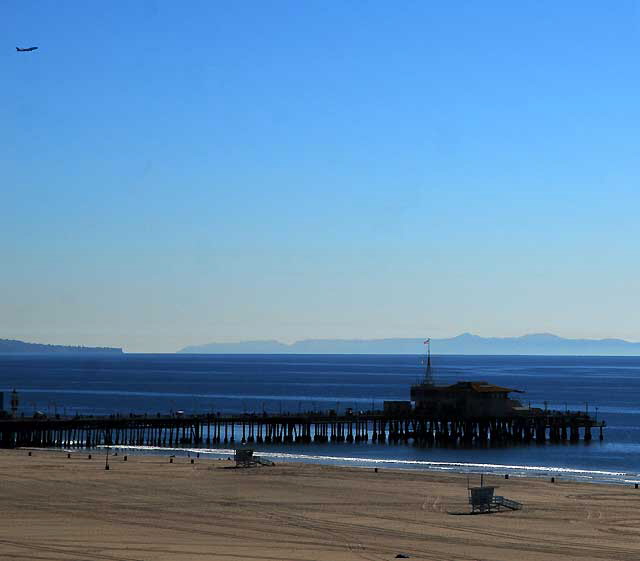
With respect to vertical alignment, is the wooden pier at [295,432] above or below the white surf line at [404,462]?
above

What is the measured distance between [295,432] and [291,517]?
61.5 metres

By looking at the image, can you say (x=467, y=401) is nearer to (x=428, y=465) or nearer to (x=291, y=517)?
(x=428, y=465)

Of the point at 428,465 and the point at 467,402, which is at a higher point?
the point at 467,402

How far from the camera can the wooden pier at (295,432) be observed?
103m

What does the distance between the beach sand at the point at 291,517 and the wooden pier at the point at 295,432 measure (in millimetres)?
27689

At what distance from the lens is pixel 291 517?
53000mm

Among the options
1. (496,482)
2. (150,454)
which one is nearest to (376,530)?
(496,482)

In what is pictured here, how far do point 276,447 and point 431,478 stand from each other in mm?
33167

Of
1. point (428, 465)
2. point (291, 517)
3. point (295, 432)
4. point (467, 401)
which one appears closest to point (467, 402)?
point (467, 401)

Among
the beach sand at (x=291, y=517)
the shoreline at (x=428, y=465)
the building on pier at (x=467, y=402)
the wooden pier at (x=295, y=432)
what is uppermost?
the building on pier at (x=467, y=402)

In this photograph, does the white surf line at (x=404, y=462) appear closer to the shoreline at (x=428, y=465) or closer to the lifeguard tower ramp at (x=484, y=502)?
the shoreline at (x=428, y=465)

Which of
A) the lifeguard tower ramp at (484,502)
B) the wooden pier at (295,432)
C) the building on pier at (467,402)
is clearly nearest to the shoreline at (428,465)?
the wooden pier at (295,432)

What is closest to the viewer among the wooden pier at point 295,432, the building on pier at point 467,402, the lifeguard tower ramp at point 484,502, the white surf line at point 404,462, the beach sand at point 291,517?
the beach sand at point 291,517

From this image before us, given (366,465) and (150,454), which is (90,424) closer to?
(150,454)
